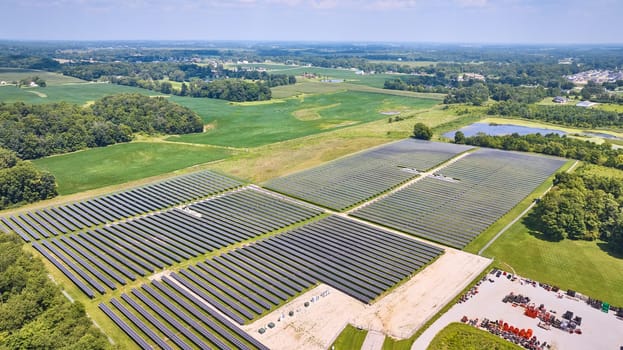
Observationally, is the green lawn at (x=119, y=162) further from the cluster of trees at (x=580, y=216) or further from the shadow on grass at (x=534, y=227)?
the cluster of trees at (x=580, y=216)

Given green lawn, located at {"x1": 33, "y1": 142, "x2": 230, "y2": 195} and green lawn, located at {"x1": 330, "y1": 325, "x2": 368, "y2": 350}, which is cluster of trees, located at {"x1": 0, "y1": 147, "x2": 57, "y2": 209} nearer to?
green lawn, located at {"x1": 33, "y1": 142, "x2": 230, "y2": 195}

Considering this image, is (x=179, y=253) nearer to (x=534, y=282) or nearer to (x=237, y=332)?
(x=237, y=332)

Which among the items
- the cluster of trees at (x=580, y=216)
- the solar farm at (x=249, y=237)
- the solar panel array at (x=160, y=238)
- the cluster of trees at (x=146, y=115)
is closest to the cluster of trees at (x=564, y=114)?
the solar farm at (x=249, y=237)

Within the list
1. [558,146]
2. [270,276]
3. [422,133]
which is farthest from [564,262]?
[422,133]

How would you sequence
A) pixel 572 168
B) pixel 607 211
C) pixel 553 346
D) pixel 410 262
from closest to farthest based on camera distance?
pixel 553 346 < pixel 410 262 < pixel 607 211 < pixel 572 168

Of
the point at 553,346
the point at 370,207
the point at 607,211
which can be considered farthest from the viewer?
the point at 370,207

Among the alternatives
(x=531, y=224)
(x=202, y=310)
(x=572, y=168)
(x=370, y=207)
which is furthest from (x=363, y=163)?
(x=202, y=310)
